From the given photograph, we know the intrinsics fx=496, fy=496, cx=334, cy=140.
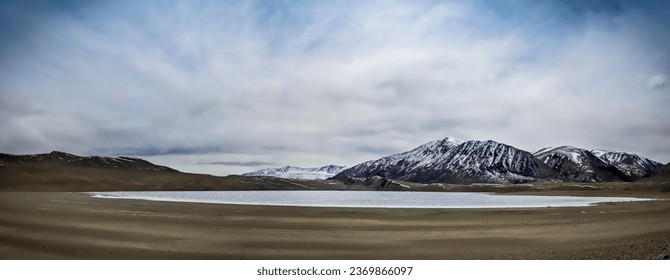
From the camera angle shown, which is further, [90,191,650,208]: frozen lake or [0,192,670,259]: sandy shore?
[90,191,650,208]: frozen lake

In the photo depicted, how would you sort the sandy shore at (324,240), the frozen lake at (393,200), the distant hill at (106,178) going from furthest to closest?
the distant hill at (106,178) → the frozen lake at (393,200) → the sandy shore at (324,240)

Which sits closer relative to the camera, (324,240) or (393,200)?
(324,240)

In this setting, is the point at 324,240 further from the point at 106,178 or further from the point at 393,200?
the point at 106,178

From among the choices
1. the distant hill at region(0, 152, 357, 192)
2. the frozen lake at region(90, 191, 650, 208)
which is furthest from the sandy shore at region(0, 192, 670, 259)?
the distant hill at region(0, 152, 357, 192)

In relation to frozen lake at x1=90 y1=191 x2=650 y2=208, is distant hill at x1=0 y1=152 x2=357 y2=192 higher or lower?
higher

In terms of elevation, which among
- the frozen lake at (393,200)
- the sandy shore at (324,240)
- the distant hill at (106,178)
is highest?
the distant hill at (106,178)

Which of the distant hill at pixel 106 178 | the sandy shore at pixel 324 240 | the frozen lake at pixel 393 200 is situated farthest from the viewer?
the distant hill at pixel 106 178

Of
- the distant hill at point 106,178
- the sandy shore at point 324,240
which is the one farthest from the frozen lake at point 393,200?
the sandy shore at point 324,240

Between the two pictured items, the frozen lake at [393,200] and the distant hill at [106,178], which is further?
the distant hill at [106,178]

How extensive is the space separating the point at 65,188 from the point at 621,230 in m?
69.4

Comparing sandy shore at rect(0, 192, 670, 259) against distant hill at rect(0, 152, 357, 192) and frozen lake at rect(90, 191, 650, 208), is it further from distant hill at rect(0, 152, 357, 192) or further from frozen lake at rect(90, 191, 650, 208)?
distant hill at rect(0, 152, 357, 192)

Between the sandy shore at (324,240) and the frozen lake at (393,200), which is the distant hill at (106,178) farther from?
the sandy shore at (324,240)

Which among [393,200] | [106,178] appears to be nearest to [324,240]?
[393,200]
